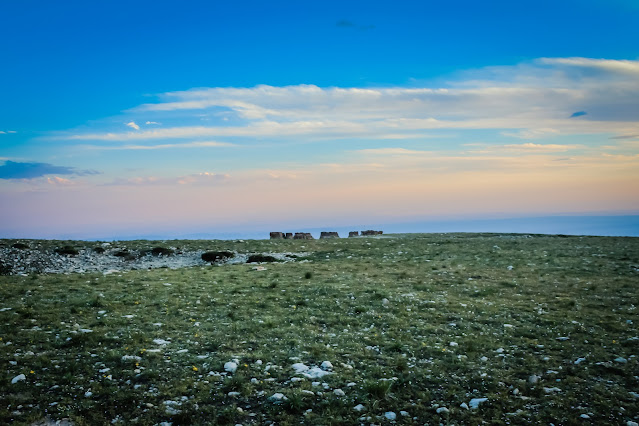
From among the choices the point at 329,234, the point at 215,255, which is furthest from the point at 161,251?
the point at 329,234

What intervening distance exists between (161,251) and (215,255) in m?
5.40

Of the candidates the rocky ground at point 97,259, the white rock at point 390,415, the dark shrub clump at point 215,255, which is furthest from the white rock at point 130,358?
the dark shrub clump at point 215,255

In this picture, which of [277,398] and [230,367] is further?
[230,367]

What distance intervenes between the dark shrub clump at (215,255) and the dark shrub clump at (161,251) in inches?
144

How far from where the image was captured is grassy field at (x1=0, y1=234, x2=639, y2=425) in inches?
352

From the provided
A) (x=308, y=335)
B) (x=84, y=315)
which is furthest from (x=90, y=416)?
(x=84, y=315)

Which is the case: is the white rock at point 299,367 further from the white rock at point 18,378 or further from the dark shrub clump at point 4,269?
the dark shrub clump at point 4,269

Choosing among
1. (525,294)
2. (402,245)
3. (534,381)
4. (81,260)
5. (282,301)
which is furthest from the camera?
(402,245)

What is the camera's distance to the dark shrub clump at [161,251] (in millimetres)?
37881

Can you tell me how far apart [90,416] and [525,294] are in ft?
65.6

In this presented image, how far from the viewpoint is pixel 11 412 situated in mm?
8500

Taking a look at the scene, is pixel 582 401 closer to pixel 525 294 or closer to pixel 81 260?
pixel 525 294

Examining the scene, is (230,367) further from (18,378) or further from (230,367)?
(18,378)

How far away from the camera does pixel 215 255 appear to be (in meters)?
37.5
